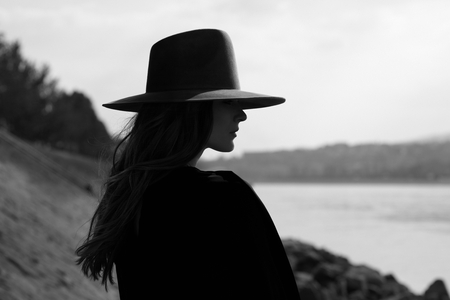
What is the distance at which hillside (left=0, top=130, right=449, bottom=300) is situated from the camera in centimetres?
573

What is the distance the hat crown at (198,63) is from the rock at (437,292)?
10.3 metres

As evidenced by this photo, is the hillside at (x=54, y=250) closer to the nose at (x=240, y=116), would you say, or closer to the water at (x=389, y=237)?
the nose at (x=240, y=116)

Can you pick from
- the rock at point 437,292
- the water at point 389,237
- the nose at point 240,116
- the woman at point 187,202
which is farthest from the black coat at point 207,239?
the water at point 389,237

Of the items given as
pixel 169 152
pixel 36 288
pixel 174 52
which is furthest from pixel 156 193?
pixel 36 288

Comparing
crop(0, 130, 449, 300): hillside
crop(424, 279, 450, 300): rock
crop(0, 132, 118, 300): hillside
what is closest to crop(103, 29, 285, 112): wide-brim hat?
crop(0, 130, 449, 300): hillside

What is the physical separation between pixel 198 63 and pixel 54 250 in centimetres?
610

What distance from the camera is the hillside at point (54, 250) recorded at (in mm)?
5728

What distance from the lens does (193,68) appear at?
1.77m

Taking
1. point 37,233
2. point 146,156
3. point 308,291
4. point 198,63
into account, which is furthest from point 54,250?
point 198,63

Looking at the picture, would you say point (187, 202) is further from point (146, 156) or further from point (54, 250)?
point (54, 250)

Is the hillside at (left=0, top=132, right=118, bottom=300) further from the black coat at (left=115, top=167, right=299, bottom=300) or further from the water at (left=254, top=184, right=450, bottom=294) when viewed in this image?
the water at (left=254, top=184, right=450, bottom=294)

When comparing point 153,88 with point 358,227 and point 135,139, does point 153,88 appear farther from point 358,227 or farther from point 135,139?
point 358,227

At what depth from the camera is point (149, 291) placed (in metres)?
1.72

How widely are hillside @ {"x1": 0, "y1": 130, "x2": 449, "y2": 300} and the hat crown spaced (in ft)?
1.89
